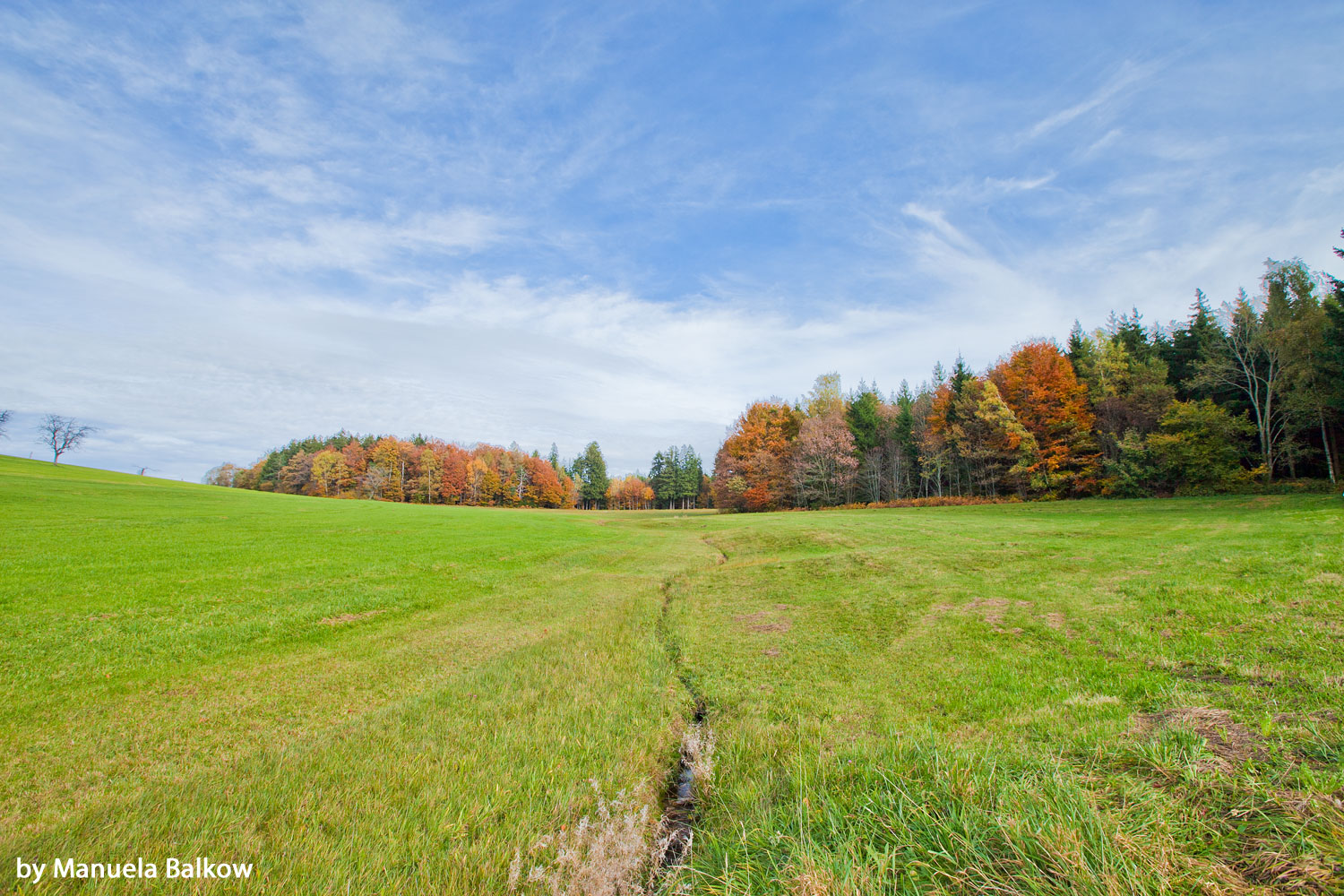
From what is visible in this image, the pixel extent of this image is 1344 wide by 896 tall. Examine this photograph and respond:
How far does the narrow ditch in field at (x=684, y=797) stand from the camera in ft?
13.9

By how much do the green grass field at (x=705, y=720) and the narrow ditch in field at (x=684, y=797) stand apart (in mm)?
161

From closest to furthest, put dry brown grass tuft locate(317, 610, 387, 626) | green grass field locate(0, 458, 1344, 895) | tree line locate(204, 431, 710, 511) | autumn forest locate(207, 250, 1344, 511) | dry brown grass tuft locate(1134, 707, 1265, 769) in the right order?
1. green grass field locate(0, 458, 1344, 895)
2. dry brown grass tuft locate(1134, 707, 1265, 769)
3. dry brown grass tuft locate(317, 610, 387, 626)
4. autumn forest locate(207, 250, 1344, 511)
5. tree line locate(204, 431, 710, 511)

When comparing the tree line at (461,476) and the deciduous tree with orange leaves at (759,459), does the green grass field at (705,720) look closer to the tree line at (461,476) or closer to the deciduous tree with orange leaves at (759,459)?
the deciduous tree with orange leaves at (759,459)

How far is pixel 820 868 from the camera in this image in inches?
117

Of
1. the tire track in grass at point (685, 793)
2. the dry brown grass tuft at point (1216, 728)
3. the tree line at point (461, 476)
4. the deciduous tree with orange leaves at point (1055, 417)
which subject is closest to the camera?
the dry brown grass tuft at point (1216, 728)

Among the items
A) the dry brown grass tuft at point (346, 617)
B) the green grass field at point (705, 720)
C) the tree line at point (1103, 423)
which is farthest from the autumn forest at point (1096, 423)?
the dry brown grass tuft at point (346, 617)

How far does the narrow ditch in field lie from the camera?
4242mm

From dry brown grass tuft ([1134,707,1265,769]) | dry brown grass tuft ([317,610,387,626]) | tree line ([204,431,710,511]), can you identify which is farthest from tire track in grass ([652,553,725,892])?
tree line ([204,431,710,511])

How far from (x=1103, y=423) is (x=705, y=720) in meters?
54.7

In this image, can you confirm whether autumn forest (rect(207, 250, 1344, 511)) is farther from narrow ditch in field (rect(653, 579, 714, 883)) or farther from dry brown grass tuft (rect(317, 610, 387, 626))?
dry brown grass tuft (rect(317, 610, 387, 626))

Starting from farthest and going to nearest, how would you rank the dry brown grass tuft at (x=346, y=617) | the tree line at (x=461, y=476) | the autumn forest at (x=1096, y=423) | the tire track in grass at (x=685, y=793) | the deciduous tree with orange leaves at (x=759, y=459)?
the tree line at (x=461, y=476) < the deciduous tree with orange leaves at (x=759, y=459) < the autumn forest at (x=1096, y=423) < the dry brown grass tuft at (x=346, y=617) < the tire track in grass at (x=685, y=793)

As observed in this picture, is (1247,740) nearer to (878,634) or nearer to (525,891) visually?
(525,891)

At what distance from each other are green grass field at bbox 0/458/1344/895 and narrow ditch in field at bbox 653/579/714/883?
0.53ft

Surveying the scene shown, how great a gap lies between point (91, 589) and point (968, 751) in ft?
59.4
